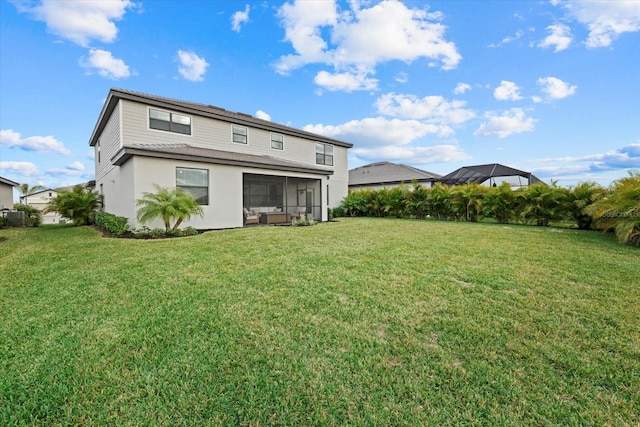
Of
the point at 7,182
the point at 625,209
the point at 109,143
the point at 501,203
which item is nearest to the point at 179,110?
the point at 109,143

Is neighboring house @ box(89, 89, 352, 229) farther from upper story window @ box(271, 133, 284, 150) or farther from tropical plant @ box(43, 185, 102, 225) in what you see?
tropical plant @ box(43, 185, 102, 225)

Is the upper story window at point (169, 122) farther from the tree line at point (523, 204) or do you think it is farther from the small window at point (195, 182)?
the tree line at point (523, 204)

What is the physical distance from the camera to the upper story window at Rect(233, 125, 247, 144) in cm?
1469

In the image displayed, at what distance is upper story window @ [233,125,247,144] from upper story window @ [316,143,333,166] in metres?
5.67

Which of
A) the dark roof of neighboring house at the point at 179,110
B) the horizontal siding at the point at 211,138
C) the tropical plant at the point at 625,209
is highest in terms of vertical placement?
the dark roof of neighboring house at the point at 179,110

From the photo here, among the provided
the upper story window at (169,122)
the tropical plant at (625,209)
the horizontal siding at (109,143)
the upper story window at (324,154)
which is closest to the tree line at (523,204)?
the tropical plant at (625,209)

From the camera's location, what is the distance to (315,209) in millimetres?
16484

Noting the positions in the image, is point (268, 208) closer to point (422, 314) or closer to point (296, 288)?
point (296, 288)

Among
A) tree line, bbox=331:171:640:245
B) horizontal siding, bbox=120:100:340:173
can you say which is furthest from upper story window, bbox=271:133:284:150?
tree line, bbox=331:171:640:245

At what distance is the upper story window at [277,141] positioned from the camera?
646 inches

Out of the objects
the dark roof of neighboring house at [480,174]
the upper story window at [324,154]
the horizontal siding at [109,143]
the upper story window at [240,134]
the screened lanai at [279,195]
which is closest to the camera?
the horizontal siding at [109,143]

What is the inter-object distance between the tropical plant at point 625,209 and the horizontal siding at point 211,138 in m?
14.0

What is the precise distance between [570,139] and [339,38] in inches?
460

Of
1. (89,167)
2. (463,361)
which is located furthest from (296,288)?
(89,167)
